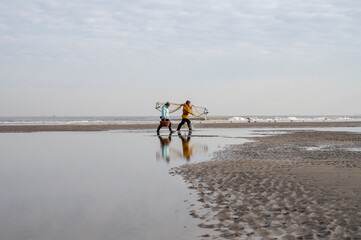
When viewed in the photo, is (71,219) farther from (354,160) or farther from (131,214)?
(354,160)

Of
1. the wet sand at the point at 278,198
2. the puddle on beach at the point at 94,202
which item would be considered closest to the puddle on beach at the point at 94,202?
the puddle on beach at the point at 94,202

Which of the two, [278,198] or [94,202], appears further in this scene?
[278,198]

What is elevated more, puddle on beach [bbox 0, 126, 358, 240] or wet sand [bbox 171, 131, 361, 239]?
puddle on beach [bbox 0, 126, 358, 240]

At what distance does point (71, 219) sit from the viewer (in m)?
5.72

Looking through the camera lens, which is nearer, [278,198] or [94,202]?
[94,202]

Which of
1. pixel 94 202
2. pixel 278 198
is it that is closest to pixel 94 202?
pixel 94 202

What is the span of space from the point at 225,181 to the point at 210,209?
2.74 metres

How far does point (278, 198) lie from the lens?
7035 mm

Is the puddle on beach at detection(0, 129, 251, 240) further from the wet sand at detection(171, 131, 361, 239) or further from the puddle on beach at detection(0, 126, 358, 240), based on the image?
the wet sand at detection(171, 131, 361, 239)

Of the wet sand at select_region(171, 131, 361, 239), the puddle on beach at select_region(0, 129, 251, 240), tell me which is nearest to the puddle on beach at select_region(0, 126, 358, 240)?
the puddle on beach at select_region(0, 129, 251, 240)

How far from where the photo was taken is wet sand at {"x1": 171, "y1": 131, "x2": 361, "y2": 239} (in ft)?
16.8

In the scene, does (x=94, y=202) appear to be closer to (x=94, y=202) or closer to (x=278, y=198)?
(x=94, y=202)

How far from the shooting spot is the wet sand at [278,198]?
16.8ft

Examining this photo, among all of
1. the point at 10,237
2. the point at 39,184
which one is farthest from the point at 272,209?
the point at 39,184
